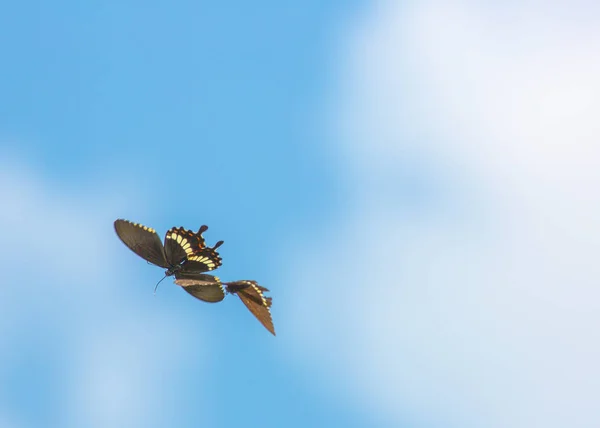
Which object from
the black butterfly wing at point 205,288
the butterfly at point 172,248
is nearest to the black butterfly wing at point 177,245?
the butterfly at point 172,248

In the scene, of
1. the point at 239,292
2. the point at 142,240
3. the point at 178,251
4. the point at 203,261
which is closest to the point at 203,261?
the point at 203,261

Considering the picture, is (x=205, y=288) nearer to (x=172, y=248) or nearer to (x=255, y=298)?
(x=255, y=298)

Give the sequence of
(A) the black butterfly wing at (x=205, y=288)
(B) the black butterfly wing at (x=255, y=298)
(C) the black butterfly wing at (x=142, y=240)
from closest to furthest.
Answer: (B) the black butterfly wing at (x=255, y=298) → (A) the black butterfly wing at (x=205, y=288) → (C) the black butterfly wing at (x=142, y=240)

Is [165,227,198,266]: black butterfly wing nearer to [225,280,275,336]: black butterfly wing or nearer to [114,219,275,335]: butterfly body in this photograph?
[114,219,275,335]: butterfly body

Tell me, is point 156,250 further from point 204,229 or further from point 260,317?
point 260,317

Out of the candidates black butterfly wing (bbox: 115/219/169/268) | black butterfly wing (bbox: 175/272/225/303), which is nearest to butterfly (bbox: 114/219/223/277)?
black butterfly wing (bbox: 115/219/169/268)

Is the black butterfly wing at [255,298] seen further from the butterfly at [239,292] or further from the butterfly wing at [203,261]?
the butterfly wing at [203,261]
